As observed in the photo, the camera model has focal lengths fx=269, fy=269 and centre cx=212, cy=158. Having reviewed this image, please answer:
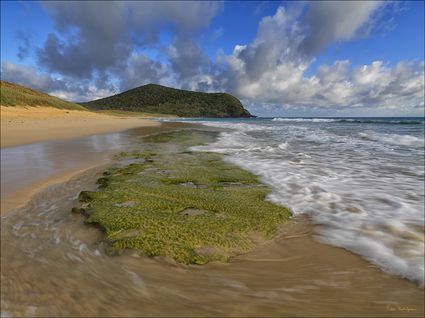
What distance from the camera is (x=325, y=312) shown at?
235cm

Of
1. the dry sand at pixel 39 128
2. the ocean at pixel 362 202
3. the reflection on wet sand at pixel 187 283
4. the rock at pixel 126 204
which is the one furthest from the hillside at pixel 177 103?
the reflection on wet sand at pixel 187 283

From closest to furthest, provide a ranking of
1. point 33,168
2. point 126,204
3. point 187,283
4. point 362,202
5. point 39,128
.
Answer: point 187,283 → point 126,204 → point 362,202 → point 33,168 → point 39,128

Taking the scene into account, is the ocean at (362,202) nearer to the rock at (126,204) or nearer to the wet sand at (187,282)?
A: the wet sand at (187,282)

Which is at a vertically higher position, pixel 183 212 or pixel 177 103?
pixel 177 103

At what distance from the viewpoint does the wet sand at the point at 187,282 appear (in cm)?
230

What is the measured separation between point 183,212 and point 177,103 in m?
178

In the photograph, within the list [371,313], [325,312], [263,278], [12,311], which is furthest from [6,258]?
[371,313]

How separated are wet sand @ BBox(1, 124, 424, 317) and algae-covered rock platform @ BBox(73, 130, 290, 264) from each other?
226 millimetres

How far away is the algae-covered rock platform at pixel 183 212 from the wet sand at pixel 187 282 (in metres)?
0.23

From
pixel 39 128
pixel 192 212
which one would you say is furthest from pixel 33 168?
pixel 39 128

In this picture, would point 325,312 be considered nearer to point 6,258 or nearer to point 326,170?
point 6,258

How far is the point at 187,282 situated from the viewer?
2701mm

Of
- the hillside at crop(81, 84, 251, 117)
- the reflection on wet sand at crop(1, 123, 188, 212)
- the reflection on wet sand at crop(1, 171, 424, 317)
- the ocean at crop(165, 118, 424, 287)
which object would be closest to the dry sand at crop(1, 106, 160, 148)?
the reflection on wet sand at crop(1, 123, 188, 212)

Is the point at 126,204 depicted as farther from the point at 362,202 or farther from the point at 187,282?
the point at 362,202
